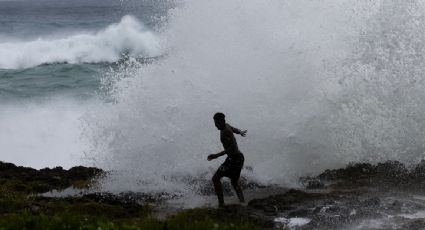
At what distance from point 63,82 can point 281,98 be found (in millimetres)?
18062

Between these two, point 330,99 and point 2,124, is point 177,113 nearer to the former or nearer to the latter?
point 330,99

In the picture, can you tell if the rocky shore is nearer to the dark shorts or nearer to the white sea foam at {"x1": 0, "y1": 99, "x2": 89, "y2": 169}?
the dark shorts

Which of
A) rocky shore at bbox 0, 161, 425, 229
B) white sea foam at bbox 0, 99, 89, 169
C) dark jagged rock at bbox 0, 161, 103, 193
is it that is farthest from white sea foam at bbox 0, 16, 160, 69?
rocky shore at bbox 0, 161, 425, 229

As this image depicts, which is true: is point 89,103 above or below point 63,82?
below

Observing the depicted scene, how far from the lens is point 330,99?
1387 centimetres

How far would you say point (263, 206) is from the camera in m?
10.5

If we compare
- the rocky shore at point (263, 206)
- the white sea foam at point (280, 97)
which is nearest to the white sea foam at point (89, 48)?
the white sea foam at point (280, 97)

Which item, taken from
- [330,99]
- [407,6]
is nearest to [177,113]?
[330,99]

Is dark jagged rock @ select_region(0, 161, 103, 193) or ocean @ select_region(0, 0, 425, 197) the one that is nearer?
dark jagged rock @ select_region(0, 161, 103, 193)

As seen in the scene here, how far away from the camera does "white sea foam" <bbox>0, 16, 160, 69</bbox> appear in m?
39.7

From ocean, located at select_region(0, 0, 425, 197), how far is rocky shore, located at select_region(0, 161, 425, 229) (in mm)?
745

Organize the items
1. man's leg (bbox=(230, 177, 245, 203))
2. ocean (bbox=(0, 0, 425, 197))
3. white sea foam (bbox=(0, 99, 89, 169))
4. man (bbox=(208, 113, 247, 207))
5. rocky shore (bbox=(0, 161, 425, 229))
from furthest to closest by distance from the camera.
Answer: white sea foam (bbox=(0, 99, 89, 169)), ocean (bbox=(0, 0, 425, 197)), man's leg (bbox=(230, 177, 245, 203)), man (bbox=(208, 113, 247, 207)), rocky shore (bbox=(0, 161, 425, 229))

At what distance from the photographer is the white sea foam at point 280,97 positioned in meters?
13.4

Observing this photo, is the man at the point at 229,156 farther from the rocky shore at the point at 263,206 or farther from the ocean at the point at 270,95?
the ocean at the point at 270,95
